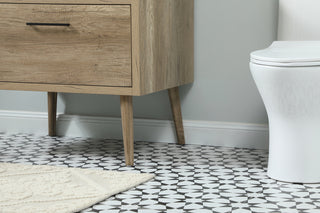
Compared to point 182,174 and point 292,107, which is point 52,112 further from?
point 292,107

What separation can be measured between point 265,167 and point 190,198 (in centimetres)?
48

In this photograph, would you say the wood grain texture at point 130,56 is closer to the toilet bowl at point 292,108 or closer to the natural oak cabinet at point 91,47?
the natural oak cabinet at point 91,47

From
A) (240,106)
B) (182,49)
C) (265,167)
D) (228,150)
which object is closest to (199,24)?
(182,49)

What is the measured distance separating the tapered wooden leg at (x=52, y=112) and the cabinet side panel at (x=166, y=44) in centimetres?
62

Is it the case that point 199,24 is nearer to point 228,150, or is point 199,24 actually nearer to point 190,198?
point 228,150

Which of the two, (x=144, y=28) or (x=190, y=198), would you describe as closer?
(x=190, y=198)

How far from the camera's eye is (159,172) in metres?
1.99

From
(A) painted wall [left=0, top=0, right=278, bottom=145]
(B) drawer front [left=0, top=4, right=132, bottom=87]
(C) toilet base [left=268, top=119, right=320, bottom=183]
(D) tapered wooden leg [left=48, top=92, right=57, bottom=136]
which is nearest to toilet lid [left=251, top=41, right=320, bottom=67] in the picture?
(C) toilet base [left=268, top=119, right=320, bottom=183]

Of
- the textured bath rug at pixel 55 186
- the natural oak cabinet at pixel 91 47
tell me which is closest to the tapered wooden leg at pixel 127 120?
the natural oak cabinet at pixel 91 47

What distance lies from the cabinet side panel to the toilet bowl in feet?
1.30

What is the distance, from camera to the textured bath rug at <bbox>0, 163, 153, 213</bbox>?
1.58 meters

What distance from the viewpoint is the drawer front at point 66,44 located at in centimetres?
197

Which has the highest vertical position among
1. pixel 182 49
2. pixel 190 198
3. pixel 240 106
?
pixel 182 49

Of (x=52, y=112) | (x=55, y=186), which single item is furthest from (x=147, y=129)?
(x=55, y=186)
